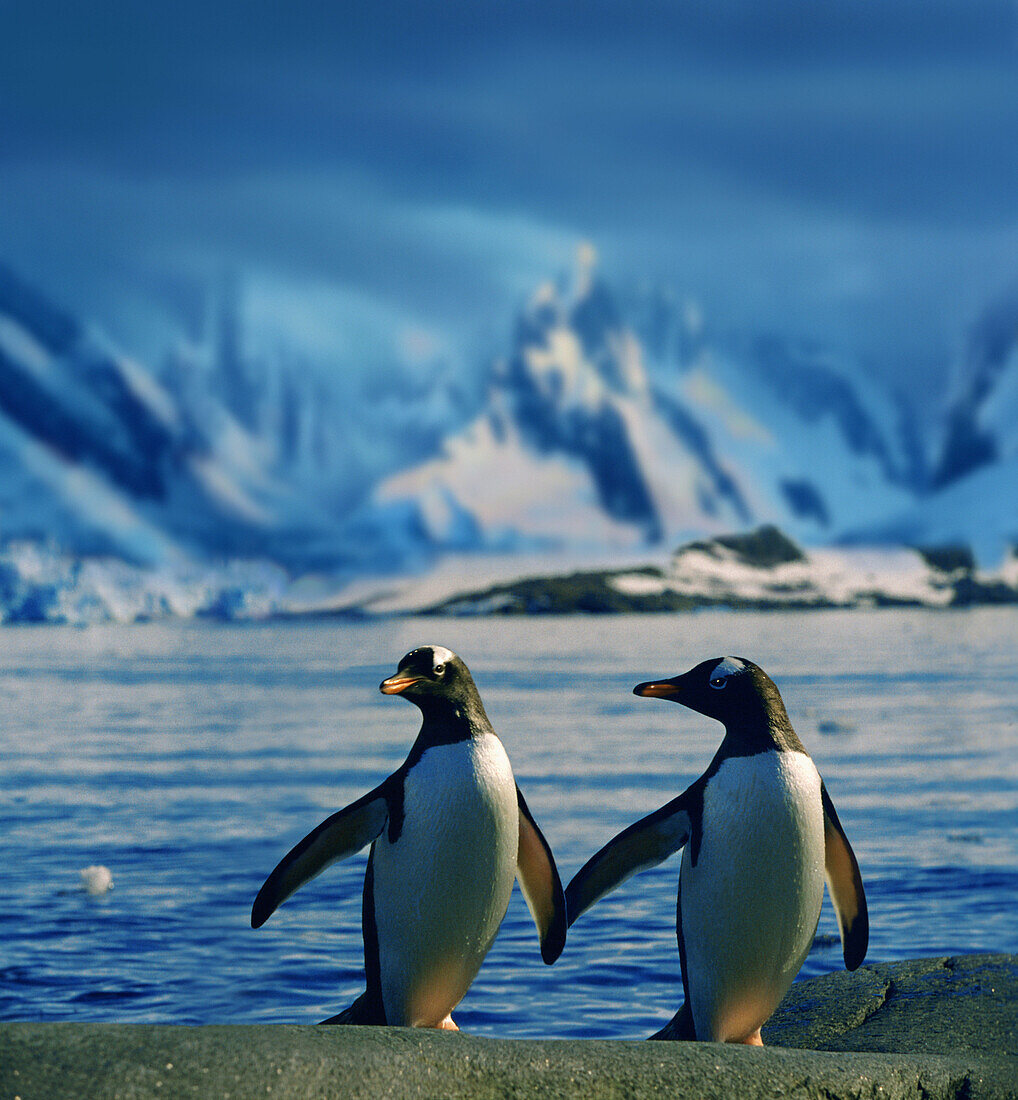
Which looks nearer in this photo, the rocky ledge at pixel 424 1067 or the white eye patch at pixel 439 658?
the rocky ledge at pixel 424 1067

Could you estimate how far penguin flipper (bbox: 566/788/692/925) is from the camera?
517 cm

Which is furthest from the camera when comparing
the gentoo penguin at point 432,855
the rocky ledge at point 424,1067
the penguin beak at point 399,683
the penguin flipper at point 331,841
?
the penguin flipper at point 331,841

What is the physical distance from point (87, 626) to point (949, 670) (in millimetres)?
150724

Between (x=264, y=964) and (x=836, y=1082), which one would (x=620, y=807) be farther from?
(x=836, y=1082)

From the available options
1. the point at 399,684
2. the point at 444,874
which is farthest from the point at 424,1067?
the point at 399,684

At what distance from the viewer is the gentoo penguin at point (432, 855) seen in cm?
487

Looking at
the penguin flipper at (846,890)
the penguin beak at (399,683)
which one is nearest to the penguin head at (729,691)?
Result: the penguin flipper at (846,890)

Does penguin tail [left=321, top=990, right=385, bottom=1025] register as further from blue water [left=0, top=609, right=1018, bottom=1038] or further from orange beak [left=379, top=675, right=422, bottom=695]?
blue water [left=0, top=609, right=1018, bottom=1038]

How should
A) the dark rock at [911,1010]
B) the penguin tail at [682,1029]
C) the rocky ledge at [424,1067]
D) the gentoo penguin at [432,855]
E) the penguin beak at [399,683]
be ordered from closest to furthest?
the rocky ledge at [424,1067], the penguin beak at [399,683], the gentoo penguin at [432,855], the penguin tail at [682,1029], the dark rock at [911,1010]

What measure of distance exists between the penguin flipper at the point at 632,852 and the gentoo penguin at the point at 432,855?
0.52ft

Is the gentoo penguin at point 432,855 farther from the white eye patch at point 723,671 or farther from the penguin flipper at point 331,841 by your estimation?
the white eye patch at point 723,671

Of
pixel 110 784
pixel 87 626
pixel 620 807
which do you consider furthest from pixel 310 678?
pixel 87 626

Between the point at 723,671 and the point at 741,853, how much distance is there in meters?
0.66

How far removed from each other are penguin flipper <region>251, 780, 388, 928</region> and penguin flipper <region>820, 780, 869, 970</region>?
1.70m
